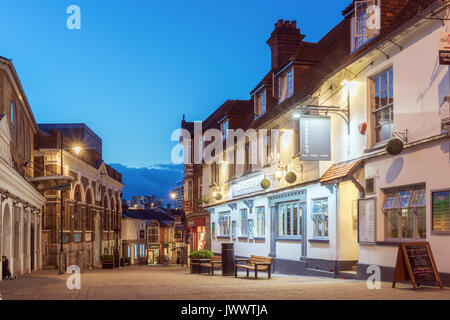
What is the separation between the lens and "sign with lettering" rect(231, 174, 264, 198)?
2804cm

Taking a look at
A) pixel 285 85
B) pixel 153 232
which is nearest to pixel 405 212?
pixel 285 85

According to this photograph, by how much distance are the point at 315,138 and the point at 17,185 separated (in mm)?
12452

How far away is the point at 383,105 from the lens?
16.6 meters

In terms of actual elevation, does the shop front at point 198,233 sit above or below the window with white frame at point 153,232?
above

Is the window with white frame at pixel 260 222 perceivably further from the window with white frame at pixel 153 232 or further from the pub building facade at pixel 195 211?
the window with white frame at pixel 153 232

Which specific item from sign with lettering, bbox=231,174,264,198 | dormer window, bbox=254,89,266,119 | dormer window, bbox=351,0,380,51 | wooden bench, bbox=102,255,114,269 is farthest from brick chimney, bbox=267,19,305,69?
wooden bench, bbox=102,255,114,269

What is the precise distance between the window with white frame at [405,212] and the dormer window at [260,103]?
538 inches

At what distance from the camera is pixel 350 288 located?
13750mm

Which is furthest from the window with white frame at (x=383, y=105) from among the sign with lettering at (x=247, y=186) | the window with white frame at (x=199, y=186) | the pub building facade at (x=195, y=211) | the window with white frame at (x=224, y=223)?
the window with white frame at (x=199, y=186)

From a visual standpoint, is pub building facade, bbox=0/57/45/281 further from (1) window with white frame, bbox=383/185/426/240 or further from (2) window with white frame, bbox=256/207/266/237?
(1) window with white frame, bbox=383/185/426/240

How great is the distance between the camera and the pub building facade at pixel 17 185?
22.8 meters

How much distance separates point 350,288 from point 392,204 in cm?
311

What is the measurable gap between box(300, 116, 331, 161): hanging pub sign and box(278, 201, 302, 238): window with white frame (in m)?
Result: 4.82
